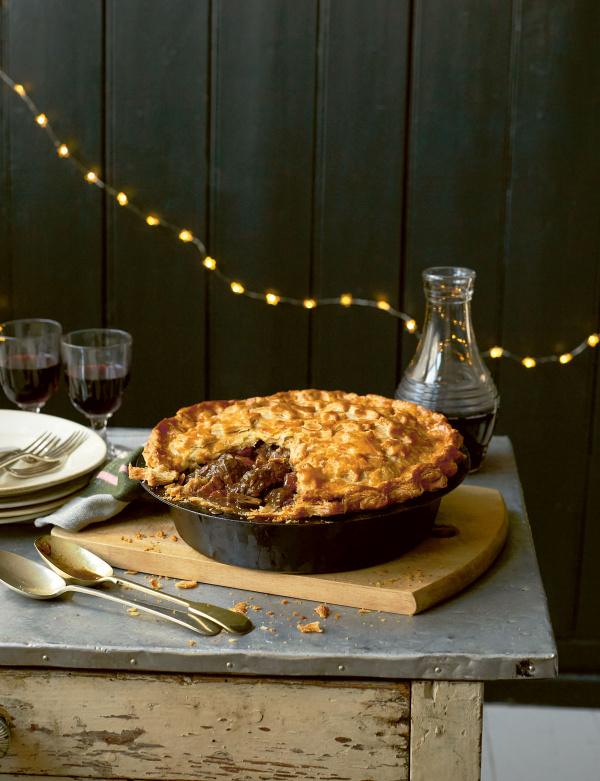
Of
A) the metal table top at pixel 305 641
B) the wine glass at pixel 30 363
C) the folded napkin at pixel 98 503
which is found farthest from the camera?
the wine glass at pixel 30 363

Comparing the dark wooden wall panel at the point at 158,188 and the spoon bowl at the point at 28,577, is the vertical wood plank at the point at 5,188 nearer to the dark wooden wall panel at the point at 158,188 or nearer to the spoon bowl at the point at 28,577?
the dark wooden wall panel at the point at 158,188

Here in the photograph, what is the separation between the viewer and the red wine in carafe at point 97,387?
1299 mm

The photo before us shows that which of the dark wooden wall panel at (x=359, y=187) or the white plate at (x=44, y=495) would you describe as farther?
the dark wooden wall panel at (x=359, y=187)

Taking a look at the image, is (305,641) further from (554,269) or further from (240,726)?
(554,269)

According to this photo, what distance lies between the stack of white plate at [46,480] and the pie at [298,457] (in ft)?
0.49

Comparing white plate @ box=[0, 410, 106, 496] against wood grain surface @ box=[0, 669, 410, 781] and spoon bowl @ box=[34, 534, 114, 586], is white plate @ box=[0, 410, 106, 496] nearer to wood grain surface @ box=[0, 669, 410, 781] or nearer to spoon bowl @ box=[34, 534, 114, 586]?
spoon bowl @ box=[34, 534, 114, 586]

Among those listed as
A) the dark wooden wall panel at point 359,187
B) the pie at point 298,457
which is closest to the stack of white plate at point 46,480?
the pie at point 298,457

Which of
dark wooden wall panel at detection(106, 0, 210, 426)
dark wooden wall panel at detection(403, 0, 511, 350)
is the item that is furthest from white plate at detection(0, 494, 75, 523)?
dark wooden wall panel at detection(403, 0, 511, 350)

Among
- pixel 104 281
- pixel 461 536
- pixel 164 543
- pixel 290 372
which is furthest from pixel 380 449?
pixel 104 281

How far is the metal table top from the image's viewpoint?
882mm

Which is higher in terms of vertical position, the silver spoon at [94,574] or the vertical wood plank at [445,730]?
the silver spoon at [94,574]

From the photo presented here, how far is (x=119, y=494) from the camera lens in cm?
112

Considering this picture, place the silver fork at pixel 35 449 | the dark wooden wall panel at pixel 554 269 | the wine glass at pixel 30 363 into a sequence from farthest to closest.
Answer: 1. the dark wooden wall panel at pixel 554 269
2. the wine glass at pixel 30 363
3. the silver fork at pixel 35 449

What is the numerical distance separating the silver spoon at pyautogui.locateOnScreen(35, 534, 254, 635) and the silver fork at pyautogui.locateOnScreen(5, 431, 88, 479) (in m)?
0.11
